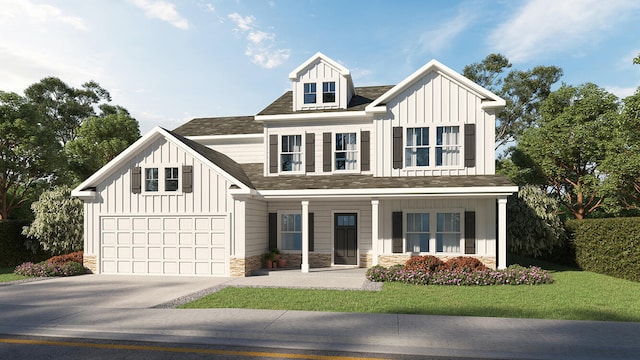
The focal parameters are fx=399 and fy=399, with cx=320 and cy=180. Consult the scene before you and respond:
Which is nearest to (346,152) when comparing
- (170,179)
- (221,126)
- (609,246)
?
(170,179)

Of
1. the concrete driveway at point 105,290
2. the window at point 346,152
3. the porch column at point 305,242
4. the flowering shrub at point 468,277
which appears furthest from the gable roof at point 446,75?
the concrete driveway at point 105,290

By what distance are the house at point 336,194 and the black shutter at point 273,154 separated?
812mm

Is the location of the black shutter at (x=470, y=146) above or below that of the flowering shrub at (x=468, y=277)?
above

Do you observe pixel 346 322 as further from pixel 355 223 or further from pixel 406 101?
pixel 406 101

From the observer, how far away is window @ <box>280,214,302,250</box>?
699 inches

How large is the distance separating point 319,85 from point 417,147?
17.4 ft

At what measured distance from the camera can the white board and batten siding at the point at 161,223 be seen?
50.7 feet

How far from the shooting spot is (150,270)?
52.2ft

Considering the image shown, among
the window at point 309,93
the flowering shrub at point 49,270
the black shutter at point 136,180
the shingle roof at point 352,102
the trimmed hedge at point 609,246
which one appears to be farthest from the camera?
the window at point 309,93

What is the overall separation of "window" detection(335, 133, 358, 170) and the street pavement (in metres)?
9.36

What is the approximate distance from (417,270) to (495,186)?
413 centimetres

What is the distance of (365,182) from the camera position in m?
15.8

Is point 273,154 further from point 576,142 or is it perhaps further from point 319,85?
point 576,142

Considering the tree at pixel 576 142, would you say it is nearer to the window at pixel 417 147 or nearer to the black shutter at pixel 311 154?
the window at pixel 417 147
